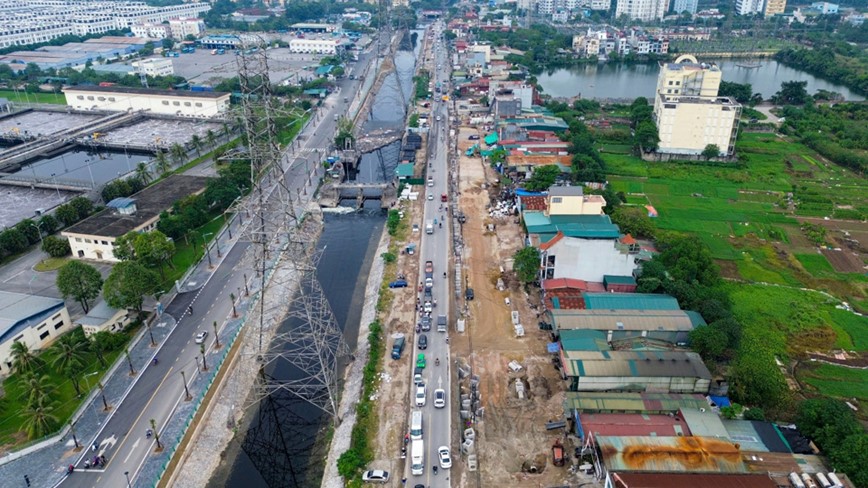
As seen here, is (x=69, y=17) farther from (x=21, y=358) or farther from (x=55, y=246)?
(x=21, y=358)

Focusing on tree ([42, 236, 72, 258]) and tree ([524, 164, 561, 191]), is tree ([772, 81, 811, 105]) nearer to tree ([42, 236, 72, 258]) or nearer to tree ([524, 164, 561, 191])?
tree ([524, 164, 561, 191])

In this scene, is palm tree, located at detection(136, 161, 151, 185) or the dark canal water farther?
palm tree, located at detection(136, 161, 151, 185)

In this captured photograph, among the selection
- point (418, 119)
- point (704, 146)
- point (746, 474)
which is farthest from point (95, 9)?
point (746, 474)

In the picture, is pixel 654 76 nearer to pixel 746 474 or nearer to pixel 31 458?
pixel 746 474

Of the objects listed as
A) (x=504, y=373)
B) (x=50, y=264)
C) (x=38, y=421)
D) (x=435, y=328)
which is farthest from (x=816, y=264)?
(x=50, y=264)

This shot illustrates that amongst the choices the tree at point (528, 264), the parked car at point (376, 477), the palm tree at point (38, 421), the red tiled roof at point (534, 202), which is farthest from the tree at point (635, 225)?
the palm tree at point (38, 421)

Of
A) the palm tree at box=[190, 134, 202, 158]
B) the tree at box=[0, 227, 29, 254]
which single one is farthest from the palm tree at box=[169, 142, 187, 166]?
the tree at box=[0, 227, 29, 254]

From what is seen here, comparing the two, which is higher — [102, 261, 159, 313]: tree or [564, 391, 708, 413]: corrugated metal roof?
[102, 261, 159, 313]: tree
